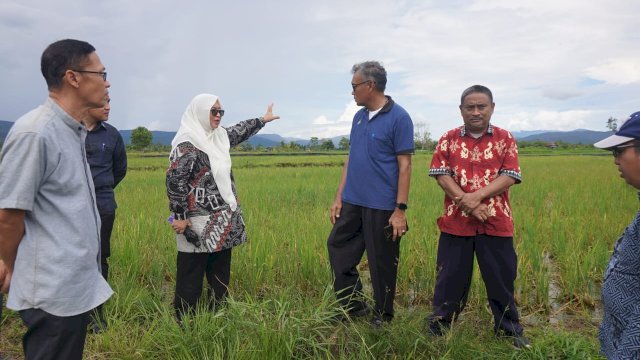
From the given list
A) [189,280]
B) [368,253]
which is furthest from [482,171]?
[189,280]

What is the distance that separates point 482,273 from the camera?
258cm

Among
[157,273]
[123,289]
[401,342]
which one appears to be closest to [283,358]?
[401,342]

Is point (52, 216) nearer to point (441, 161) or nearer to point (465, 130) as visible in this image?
point (441, 161)

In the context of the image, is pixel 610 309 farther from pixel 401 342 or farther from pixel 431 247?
pixel 431 247

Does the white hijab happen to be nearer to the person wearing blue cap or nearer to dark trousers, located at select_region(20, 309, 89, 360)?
dark trousers, located at select_region(20, 309, 89, 360)

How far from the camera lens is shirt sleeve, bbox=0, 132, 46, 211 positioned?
1344mm

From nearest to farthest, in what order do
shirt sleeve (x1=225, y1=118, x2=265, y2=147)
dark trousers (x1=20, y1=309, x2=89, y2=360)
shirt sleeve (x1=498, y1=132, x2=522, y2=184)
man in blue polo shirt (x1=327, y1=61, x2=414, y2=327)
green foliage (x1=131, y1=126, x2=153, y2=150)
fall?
dark trousers (x1=20, y1=309, x2=89, y2=360) < shirt sleeve (x1=498, y1=132, x2=522, y2=184) < man in blue polo shirt (x1=327, y1=61, x2=414, y2=327) < shirt sleeve (x1=225, y1=118, x2=265, y2=147) < green foliage (x1=131, y1=126, x2=153, y2=150)

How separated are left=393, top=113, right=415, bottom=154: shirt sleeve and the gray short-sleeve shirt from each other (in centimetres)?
175

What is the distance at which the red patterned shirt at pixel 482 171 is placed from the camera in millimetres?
2508

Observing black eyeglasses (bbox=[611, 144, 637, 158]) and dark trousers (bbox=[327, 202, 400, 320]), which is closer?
black eyeglasses (bbox=[611, 144, 637, 158])

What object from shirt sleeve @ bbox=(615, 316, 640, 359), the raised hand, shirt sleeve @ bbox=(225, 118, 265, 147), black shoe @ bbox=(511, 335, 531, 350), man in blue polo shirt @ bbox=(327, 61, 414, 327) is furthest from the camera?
the raised hand

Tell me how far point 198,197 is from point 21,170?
1335 mm

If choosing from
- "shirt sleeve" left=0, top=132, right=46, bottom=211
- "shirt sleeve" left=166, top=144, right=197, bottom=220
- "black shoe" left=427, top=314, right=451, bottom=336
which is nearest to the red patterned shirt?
"black shoe" left=427, top=314, right=451, bottom=336

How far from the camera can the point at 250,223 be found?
481 cm
